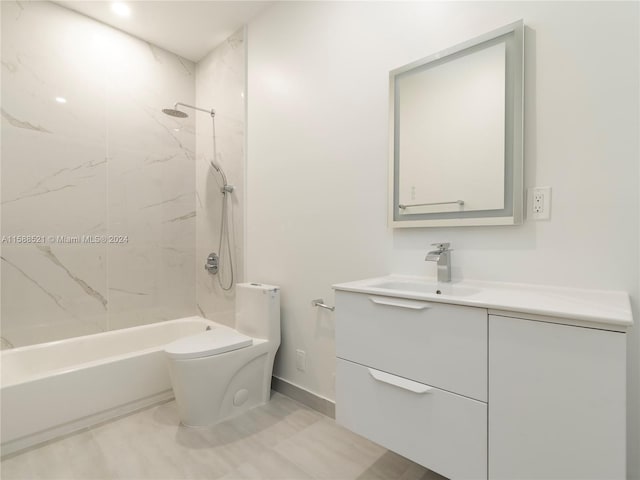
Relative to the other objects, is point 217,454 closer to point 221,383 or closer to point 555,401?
point 221,383

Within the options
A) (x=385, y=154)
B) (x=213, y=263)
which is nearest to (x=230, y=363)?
(x=213, y=263)

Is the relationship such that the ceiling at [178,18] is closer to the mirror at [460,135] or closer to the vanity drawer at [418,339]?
the mirror at [460,135]

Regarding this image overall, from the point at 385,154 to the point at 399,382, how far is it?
1063mm

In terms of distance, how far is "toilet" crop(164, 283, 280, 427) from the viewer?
174 cm

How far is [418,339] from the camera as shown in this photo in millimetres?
1082

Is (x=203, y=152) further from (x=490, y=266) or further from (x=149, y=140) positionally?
(x=490, y=266)

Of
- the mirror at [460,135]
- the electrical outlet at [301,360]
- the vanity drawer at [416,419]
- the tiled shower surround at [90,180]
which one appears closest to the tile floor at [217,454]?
the electrical outlet at [301,360]

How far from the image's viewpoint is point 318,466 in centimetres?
148

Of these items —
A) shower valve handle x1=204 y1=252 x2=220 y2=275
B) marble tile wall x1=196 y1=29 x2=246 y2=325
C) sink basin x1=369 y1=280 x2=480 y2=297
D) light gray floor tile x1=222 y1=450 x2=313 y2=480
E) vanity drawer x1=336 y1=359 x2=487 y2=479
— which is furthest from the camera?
shower valve handle x1=204 y1=252 x2=220 y2=275

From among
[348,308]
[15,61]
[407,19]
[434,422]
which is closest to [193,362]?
[348,308]

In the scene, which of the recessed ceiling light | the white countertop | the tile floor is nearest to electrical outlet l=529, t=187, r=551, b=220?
the white countertop

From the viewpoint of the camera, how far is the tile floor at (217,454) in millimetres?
1435

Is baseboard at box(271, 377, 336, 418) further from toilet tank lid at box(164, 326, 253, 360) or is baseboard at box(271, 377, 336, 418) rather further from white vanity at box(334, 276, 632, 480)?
white vanity at box(334, 276, 632, 480)

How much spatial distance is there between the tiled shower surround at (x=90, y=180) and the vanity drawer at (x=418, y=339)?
1.86m
